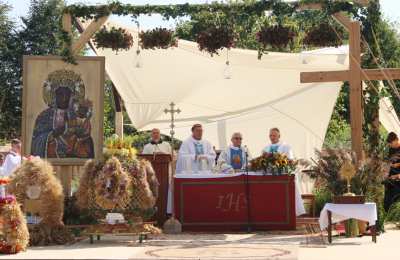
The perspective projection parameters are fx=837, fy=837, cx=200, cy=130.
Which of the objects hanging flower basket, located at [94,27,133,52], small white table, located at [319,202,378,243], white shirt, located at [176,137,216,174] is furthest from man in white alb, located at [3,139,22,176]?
small white table, located at [319,202,378,243]

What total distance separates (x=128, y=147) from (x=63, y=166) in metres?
2.22

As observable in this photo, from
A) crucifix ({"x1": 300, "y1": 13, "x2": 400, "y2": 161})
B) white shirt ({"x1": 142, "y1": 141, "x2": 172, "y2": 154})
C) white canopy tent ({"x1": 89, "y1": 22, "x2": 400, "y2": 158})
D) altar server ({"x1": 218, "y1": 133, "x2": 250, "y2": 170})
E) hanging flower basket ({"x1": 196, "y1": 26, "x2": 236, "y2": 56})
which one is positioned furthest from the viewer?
white canopy tent ({"x1": 89, "y1": 22, "x2": 400, "y2": 158})

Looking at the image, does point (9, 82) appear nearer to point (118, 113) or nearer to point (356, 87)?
point (118, 113)

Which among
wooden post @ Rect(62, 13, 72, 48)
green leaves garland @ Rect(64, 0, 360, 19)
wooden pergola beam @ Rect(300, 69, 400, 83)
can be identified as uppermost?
green leaves garland @ Rect(64, 0, 360, 19)

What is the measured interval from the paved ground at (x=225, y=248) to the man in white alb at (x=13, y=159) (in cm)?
327

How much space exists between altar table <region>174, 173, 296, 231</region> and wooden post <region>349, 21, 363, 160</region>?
1620 mm

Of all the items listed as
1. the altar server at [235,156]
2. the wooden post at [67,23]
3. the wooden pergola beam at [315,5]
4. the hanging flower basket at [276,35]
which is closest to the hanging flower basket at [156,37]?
the wooden post at [67,23]

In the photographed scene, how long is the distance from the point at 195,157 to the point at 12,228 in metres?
5.70

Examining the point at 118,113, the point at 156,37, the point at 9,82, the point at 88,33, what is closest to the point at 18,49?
the point at 9,82

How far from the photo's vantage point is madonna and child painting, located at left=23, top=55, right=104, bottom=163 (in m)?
16.8

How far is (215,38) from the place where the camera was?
16.6 m

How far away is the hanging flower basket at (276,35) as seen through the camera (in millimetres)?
16391

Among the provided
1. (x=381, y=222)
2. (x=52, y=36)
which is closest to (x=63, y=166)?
(x=381, y=222)

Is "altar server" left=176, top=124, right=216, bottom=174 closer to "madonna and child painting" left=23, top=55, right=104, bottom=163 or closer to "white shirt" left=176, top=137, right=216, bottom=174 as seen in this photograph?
"white shirt" left=176, top=137, right=216, bottom=174
